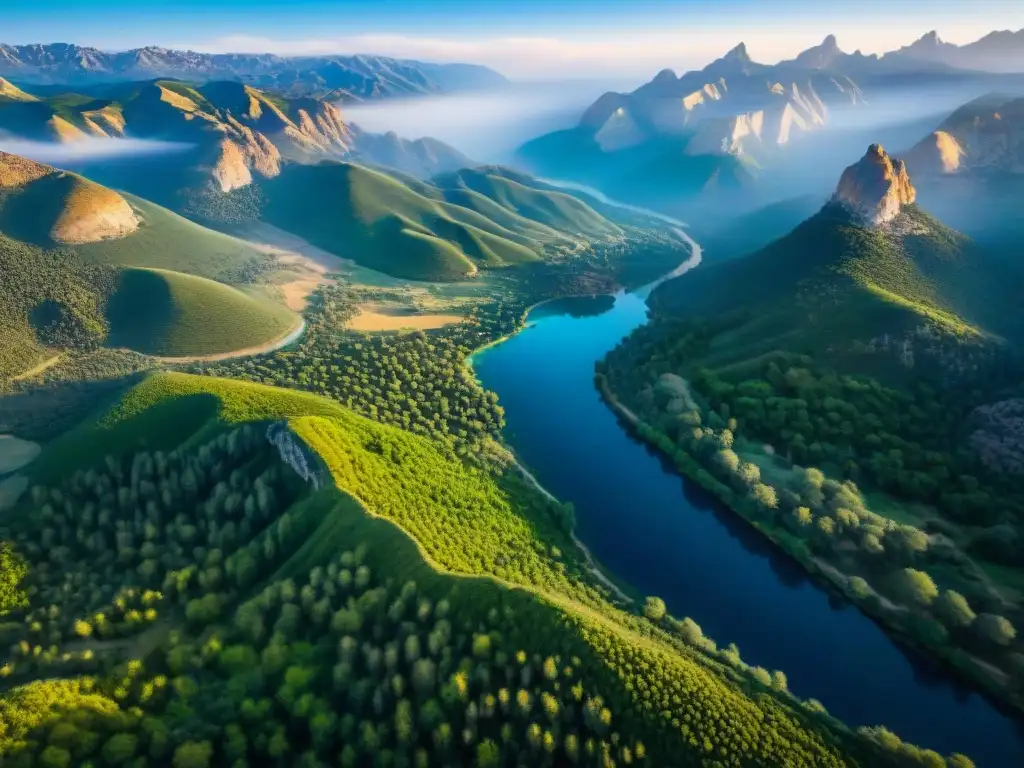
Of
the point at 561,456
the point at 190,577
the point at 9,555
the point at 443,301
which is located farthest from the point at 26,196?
the point at 561,456

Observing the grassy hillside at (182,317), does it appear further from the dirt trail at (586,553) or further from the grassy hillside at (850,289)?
the grassy hillside at (850,289)

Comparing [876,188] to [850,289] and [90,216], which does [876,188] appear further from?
[90,216]

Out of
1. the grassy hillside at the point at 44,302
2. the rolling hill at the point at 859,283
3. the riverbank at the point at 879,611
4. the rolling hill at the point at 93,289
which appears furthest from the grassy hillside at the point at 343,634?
the rolling hill at the point at 859,283

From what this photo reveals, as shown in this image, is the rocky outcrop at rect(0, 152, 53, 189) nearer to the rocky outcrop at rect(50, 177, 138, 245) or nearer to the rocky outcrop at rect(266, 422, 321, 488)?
the rocky outcrop at rect(50, 177, 138, 245)

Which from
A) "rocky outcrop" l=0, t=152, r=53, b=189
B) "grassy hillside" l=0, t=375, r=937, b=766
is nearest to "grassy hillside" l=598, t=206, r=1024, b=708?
"grassy hillside" l=0, t=375, r=937, b=766

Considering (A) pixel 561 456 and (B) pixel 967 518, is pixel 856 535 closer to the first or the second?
(B) pixel 967 518

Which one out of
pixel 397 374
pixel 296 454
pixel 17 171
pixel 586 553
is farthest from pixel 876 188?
pixel 17 171
